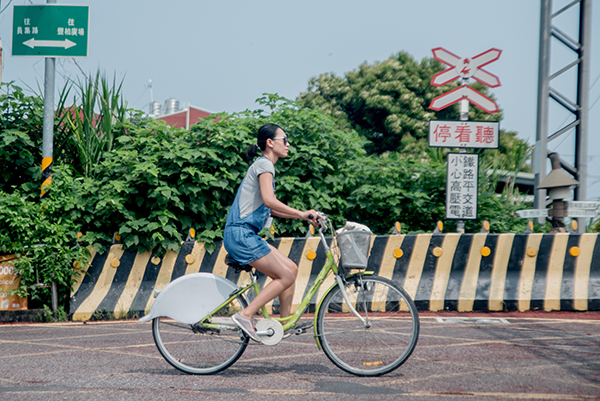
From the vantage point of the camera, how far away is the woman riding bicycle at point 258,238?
168 inches

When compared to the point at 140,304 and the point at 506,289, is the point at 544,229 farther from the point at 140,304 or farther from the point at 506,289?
the point at 140,304

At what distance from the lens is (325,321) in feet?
13.8

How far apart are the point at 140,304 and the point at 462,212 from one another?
4449 mm

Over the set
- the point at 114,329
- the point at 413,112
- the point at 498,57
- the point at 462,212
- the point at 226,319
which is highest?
the point at 413,112

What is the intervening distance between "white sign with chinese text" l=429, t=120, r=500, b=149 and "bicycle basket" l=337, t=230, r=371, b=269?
4625mm

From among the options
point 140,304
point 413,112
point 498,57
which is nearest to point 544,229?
point 498,57

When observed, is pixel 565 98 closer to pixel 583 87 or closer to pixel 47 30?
pixel 583 87

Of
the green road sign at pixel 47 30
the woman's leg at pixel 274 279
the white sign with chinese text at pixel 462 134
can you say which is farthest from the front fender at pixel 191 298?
the green road sign at pixel 47 30

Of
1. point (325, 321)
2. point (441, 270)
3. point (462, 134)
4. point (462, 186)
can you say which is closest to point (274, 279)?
point (325, 321)

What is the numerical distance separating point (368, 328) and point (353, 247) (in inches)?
24.4

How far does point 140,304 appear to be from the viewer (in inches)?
304

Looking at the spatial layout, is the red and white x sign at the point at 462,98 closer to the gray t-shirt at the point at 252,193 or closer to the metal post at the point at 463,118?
the metal post at the point at 463,118

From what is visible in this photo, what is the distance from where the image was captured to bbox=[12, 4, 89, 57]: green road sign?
335 inches

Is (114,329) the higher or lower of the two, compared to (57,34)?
lower
